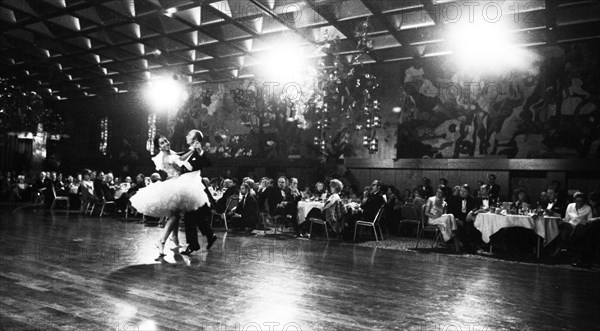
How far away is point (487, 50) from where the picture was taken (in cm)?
1016

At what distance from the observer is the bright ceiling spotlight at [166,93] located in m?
15.3

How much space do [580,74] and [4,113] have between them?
1217cm

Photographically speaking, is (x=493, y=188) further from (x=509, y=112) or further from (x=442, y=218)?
(x=442, y=218)

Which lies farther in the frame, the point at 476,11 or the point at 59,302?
the point at 476,11

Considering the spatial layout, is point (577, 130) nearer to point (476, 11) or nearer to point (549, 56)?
point (549, 56)

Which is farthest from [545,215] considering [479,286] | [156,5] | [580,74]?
[156,5]

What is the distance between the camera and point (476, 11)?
8.20m

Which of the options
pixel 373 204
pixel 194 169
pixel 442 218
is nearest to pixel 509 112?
pixel 442 218

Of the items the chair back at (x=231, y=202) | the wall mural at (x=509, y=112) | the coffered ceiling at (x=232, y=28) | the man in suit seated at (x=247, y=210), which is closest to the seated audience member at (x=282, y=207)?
the man in suit seated at (x=247, y=210)

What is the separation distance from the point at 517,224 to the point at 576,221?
85cm

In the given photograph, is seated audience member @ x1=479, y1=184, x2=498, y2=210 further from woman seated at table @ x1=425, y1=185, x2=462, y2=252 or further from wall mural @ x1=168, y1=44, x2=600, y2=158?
wall mural @ x1=168, y1=44, x2=600, y2=158

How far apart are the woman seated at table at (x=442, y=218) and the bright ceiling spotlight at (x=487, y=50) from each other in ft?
14.0

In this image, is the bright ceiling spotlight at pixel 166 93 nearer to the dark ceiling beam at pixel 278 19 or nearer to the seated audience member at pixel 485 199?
the dark ceiling beam at pixel 278 19

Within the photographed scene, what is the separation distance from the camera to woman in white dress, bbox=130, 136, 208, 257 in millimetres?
5016
